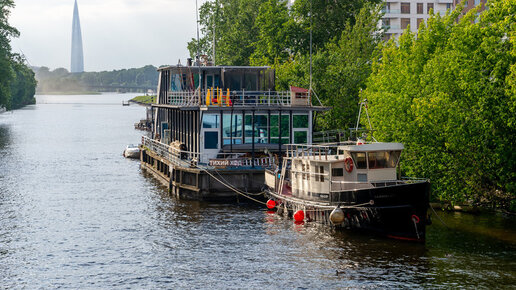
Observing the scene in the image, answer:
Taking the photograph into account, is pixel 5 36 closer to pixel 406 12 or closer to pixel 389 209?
pixel 406 12

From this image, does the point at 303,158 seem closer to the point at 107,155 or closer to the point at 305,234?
the point at 305,234

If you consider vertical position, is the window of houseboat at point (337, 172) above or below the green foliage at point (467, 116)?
below

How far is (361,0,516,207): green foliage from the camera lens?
40.9 m

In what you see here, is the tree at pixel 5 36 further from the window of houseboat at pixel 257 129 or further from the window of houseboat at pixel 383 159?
the window of houseboat at pixel 383 159

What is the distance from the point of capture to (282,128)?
176ft

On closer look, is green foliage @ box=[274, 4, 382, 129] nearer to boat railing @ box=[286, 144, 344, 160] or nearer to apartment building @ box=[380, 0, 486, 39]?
boat railing @ box=[286, 144, 344, 160]

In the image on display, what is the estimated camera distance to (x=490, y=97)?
134 feet

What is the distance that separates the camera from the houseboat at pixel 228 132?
49.7m

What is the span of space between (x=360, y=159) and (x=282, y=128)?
49.3 ft

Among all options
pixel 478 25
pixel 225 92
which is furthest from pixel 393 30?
pixel 478 25

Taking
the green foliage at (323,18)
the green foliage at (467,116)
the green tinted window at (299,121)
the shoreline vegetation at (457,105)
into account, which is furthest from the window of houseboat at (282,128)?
the green foliage at (323,18)

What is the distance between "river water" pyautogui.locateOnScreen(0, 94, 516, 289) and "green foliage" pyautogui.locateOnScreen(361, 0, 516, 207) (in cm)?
284

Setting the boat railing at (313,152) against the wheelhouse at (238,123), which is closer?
the boat railing at (313,152)

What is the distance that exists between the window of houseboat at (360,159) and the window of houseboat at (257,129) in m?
15.3
